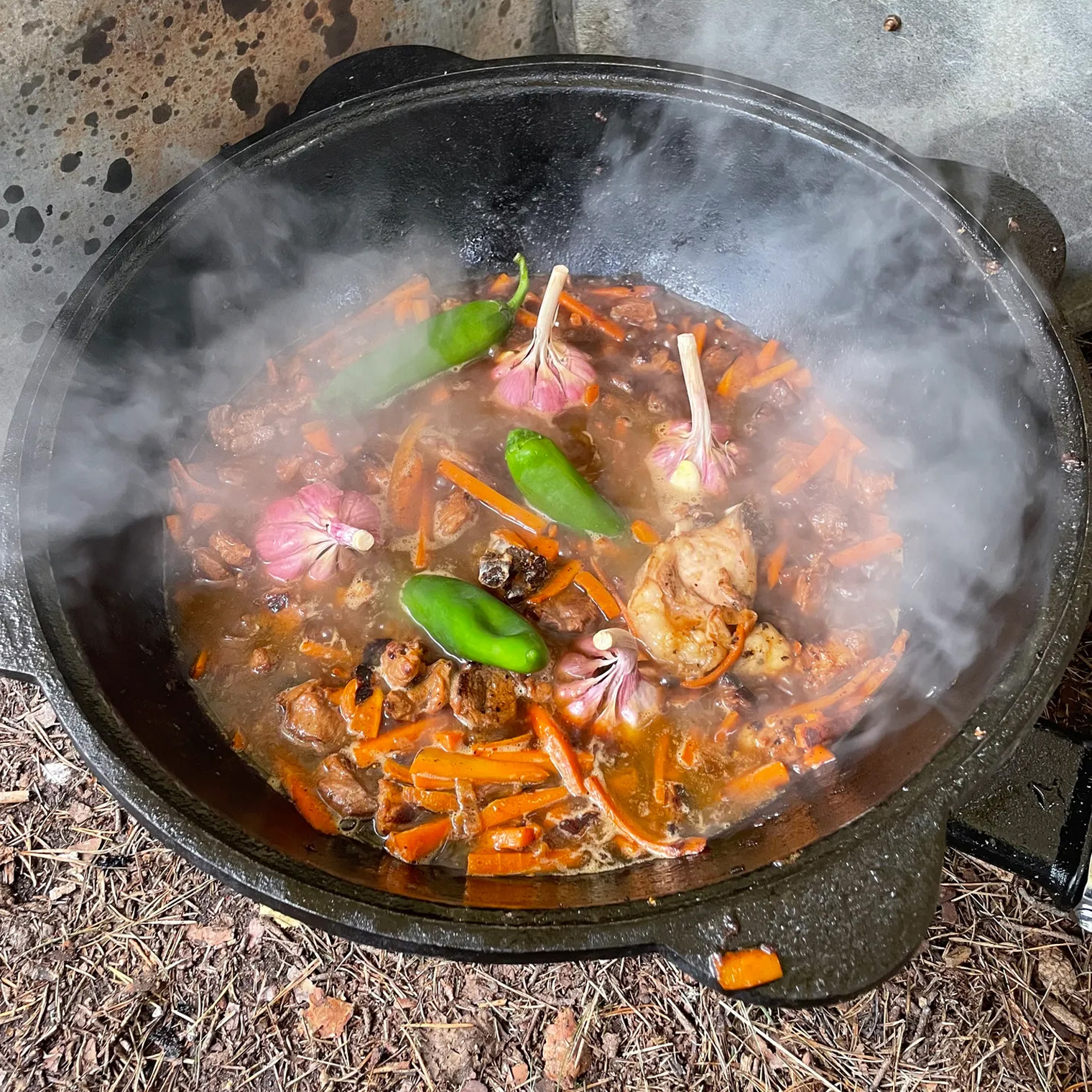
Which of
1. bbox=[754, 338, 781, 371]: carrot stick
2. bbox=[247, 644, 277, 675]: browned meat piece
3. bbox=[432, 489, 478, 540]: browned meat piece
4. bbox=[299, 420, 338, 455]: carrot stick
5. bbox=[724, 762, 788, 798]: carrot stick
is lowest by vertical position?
bbox=[724, 762, 788, 798]: carrot stick

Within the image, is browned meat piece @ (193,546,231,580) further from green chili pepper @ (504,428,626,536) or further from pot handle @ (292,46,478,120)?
pot handle @ (292,46,478,120)

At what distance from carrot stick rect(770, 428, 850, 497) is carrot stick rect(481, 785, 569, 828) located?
1.20 m

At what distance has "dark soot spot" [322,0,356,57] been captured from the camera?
3090 millimetres

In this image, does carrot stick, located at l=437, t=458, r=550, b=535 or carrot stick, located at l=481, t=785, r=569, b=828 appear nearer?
carrot stick, located at l=481, t=785, r=569, b=828

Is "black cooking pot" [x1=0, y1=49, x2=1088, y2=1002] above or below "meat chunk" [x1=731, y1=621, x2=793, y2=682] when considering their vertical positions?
above

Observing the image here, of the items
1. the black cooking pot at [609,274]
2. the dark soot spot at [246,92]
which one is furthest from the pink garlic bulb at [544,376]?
the dark soot spot at [246,92]

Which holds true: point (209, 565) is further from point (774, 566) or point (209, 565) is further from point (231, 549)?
point (774, 566)

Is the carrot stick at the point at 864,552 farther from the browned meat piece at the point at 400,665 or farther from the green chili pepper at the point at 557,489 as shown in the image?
the browned meat piece at the point at 400,665

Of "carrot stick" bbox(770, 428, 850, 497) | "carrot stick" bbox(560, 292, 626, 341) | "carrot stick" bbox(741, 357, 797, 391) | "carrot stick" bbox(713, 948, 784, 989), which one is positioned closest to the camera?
"carrot stick" bbox(713, 948, 784, 989)

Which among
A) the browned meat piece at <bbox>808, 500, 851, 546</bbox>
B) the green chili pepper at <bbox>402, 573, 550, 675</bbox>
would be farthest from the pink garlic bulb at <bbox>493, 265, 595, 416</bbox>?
the browned meat piece at <bbox>808, 500, 851, 546</bbox>

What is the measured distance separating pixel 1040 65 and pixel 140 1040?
4.10 metres

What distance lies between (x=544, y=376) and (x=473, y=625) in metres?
0.96

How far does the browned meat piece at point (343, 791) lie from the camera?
2.29 metres

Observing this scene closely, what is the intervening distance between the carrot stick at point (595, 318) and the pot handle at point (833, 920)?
2.02 metres
